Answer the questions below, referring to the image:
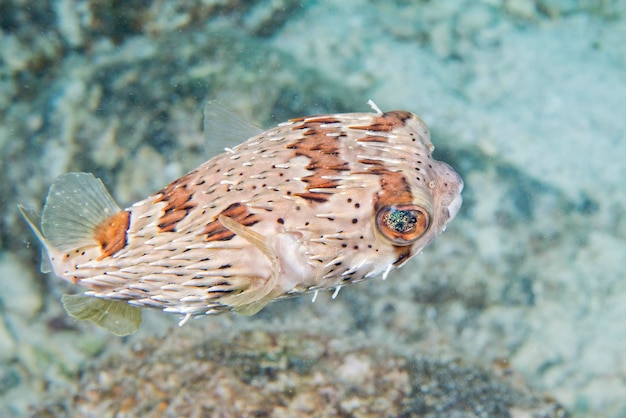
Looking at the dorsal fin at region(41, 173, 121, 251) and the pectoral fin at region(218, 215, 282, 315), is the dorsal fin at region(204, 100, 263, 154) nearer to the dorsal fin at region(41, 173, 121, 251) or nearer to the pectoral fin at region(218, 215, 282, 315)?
the dorsal fin at region(41, 173, 121, 251)

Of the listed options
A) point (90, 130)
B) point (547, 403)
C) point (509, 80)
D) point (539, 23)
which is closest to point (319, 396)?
point (547, 403)

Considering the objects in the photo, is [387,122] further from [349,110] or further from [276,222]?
[349,110]

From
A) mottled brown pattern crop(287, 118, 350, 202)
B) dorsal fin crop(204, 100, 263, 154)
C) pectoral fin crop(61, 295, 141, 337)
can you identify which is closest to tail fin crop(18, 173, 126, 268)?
pectoral fin crop(61, 295, 141, 337)

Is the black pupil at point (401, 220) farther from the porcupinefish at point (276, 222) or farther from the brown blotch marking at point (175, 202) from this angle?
the brown blotch marking at point (175, 202)

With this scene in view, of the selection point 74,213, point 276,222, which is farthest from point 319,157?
point 74,213

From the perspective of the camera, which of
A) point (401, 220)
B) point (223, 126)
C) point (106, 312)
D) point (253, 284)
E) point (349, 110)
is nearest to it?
point (401, 220)

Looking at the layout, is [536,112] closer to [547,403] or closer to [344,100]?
[344,100]
